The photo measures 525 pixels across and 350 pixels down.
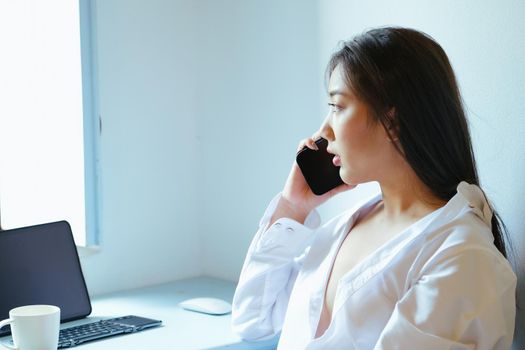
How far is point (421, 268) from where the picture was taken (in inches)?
43.3

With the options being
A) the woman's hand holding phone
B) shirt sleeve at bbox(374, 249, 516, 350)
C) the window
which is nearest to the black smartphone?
the woman's hand holding phone

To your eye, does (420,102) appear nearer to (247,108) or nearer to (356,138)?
(356,138)

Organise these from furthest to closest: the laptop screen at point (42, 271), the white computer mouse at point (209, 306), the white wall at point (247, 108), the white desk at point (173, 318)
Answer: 1. the white wall at point (247, 108)
2. the white computer mouse at point (209, 306)
3. the laptop screen at point (42, 271)
4. the white desk at point (173, 318)

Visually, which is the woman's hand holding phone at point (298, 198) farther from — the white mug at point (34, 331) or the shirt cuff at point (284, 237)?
the white mug at point (34, 331)

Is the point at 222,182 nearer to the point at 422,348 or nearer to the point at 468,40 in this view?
the point at 468,40

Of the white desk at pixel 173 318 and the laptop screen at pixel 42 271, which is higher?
the laptop screen at pixel 42 271

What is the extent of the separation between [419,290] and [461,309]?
0.06 metres

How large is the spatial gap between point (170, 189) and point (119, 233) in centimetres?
17

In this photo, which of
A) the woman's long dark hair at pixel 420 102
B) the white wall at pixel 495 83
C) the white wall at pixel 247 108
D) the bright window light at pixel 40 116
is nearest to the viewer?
the woman's long dark hair at pixel 420 102

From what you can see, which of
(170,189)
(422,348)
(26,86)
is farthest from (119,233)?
(422,348)

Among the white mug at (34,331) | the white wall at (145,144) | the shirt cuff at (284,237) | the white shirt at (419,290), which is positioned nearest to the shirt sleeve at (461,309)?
the white shirt at (419,290)

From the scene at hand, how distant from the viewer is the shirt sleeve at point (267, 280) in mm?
1445

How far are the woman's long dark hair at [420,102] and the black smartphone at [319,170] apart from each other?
0.27 m

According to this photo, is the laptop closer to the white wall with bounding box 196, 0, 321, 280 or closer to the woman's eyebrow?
the white wall with bounding box 196, 0, 321, 280
